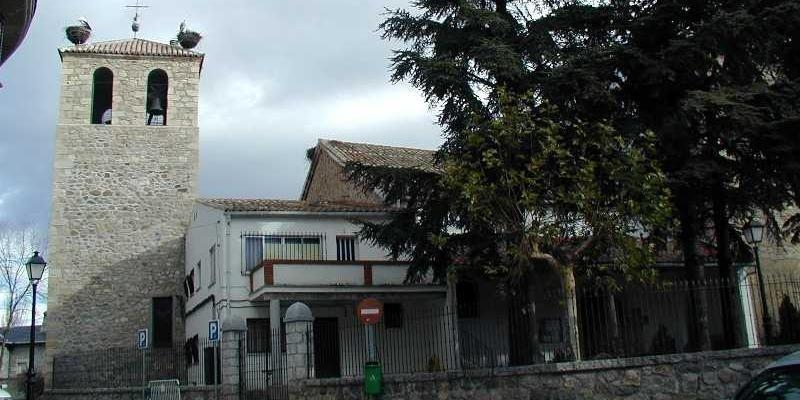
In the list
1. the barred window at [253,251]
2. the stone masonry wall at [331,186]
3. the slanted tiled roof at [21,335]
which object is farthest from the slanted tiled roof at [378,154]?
the slanted tiled roof at [21,335]

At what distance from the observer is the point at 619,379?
37.9 feet

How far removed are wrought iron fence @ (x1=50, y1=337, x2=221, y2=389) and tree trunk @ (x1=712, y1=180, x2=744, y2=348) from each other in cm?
1615

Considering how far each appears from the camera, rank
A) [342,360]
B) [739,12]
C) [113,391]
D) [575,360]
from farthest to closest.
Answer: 1. [113,391]
2. [342,360]
3. [739,12]
4. [575,360]

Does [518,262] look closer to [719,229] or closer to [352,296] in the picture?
[719,229]

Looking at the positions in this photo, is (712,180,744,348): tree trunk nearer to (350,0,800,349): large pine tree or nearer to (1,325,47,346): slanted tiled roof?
(350,0,800,349): large pine tree

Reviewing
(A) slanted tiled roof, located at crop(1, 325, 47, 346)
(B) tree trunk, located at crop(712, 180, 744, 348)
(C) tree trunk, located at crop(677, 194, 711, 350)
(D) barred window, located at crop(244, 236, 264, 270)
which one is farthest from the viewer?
(A) slanted tiled roof, located at crop(1, 325, 47, 346)

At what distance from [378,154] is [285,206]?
227 inches

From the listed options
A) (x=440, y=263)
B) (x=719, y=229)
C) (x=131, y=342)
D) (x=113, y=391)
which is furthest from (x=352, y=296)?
(x=131, y=342)

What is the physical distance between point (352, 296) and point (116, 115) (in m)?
14.6

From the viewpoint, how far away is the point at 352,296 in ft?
70.7

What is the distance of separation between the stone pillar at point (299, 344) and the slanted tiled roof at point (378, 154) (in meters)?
10.6

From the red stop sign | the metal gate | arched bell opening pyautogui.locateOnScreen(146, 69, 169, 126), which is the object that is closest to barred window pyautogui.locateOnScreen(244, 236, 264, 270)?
the metal gate

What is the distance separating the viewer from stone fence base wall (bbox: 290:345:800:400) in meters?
11.0

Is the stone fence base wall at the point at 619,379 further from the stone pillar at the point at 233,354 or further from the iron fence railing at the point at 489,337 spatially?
the stone pillar at the point at 233,354
